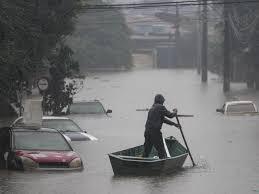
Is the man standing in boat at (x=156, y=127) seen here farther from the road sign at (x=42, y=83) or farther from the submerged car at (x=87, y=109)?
the road sign at (x=42, y=83)

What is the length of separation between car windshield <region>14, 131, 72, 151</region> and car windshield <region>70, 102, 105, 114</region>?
62.5 feet

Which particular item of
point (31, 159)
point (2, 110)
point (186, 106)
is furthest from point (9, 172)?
point (186, 106)

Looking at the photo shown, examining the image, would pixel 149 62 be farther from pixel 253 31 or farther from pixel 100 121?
pixel 100 121

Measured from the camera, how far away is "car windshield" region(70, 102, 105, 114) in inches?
1644

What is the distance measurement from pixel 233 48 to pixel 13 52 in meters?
58.6

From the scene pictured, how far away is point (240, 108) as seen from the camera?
45500 millimetres

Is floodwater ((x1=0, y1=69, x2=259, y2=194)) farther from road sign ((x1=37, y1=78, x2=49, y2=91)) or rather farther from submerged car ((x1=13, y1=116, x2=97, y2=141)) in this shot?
road sign ((x1=37, y1=78, x2=49, y2=91))

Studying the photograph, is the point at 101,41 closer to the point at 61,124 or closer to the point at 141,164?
the point at 61,124

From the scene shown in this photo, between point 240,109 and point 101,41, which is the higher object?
point 240,109

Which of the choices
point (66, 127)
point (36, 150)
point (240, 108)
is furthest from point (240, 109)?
point (36, 150)

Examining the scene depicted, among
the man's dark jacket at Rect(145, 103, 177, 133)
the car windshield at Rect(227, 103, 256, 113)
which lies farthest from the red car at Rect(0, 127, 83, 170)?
the car windshield at Rect(227, 103, 256, 113)

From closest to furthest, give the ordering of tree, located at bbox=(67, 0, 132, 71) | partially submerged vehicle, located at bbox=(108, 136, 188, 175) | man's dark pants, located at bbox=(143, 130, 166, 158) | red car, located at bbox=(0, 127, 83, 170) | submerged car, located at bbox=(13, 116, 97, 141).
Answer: partially submerged vehicle, located at bbox=(108, 136, 188, 175) < red car, located at bbox=(0, 127, 83, 170) < man's dark pants, located at bbox=(143, 130, 166, 158) < submerged car, located at bbox=(13, 116, 97, 141) < tree, located at bbox=(67, 0, 132, 71)

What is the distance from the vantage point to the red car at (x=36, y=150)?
21.2 metres

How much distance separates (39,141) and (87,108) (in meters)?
19.7
